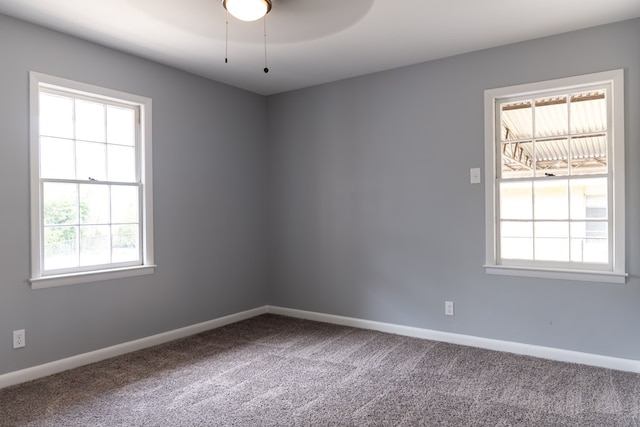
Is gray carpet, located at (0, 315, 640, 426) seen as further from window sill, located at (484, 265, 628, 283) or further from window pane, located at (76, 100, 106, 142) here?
window pane, located at (76, 100, 106, 142)

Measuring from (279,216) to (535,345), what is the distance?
290cm

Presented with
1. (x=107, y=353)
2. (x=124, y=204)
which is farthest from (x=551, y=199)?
(x=107, y=353)

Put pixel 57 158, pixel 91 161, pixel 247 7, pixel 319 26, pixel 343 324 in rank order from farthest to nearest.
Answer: pixel 343 324
pixel 91 161
pixel 57 158
pixel 319 26
pixel 247 7

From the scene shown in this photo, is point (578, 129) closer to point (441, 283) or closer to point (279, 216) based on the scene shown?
point (441, 283)

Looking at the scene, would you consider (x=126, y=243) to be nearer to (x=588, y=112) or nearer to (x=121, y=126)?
(x=121, y=126)

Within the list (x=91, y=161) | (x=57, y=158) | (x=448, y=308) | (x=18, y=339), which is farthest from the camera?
(x=448, y=308)

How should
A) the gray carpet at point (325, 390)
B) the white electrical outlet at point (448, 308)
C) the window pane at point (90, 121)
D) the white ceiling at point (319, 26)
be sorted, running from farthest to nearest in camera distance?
the white electrical outlet at point (448, 308) → the window pane at point (90, 121) → the white ceiling at point (319, 26) → the gray carpet at point (325, 390)

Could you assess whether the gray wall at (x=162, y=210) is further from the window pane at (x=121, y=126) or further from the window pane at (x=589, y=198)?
the window pane at (x=589, y=198)

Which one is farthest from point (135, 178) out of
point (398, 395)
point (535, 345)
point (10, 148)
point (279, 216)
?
point (535, 345)

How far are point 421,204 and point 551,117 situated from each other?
1279mm

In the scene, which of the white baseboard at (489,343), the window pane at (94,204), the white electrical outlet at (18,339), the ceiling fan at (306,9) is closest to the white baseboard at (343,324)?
the white baseboard at (489,343)

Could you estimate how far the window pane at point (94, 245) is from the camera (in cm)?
337

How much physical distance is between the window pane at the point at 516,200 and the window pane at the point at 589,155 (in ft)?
1.22

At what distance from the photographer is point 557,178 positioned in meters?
3.42
